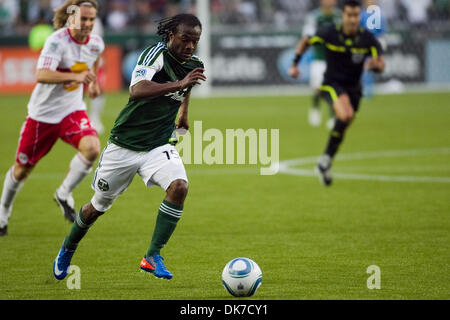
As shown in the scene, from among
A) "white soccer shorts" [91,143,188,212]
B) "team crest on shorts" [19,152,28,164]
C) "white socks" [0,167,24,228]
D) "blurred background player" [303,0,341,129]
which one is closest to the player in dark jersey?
"team crest on shorts" [19,152,28,164]

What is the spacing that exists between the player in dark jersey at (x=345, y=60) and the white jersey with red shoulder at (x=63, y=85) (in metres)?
3.73

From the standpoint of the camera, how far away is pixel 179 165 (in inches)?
271

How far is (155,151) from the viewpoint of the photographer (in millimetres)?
6922

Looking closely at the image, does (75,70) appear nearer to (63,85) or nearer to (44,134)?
(63,85)

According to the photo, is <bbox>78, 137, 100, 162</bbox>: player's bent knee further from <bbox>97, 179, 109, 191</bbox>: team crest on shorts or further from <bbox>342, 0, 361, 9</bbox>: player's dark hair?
<bbox>342, 0, 361, 9</bbox>: player's dark hair

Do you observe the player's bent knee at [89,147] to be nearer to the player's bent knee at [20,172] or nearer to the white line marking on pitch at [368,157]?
the player's bent knee at [20,172]

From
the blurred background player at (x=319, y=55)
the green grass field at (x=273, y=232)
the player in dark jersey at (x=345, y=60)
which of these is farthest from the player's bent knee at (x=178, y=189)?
the blurred background player at (x=319, y=55)

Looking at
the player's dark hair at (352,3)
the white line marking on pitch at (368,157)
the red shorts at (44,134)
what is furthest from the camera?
the white line marking on pitch at (368,157)

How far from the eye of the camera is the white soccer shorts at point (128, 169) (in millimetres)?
→ 6816

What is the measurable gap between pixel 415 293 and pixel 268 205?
4.51m

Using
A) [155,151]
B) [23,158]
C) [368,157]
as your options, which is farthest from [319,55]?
[155,151]

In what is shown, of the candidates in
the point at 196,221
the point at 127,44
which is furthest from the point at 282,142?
the point at 127,44

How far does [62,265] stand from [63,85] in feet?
9.54

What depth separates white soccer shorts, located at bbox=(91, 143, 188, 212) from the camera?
22.4ft
